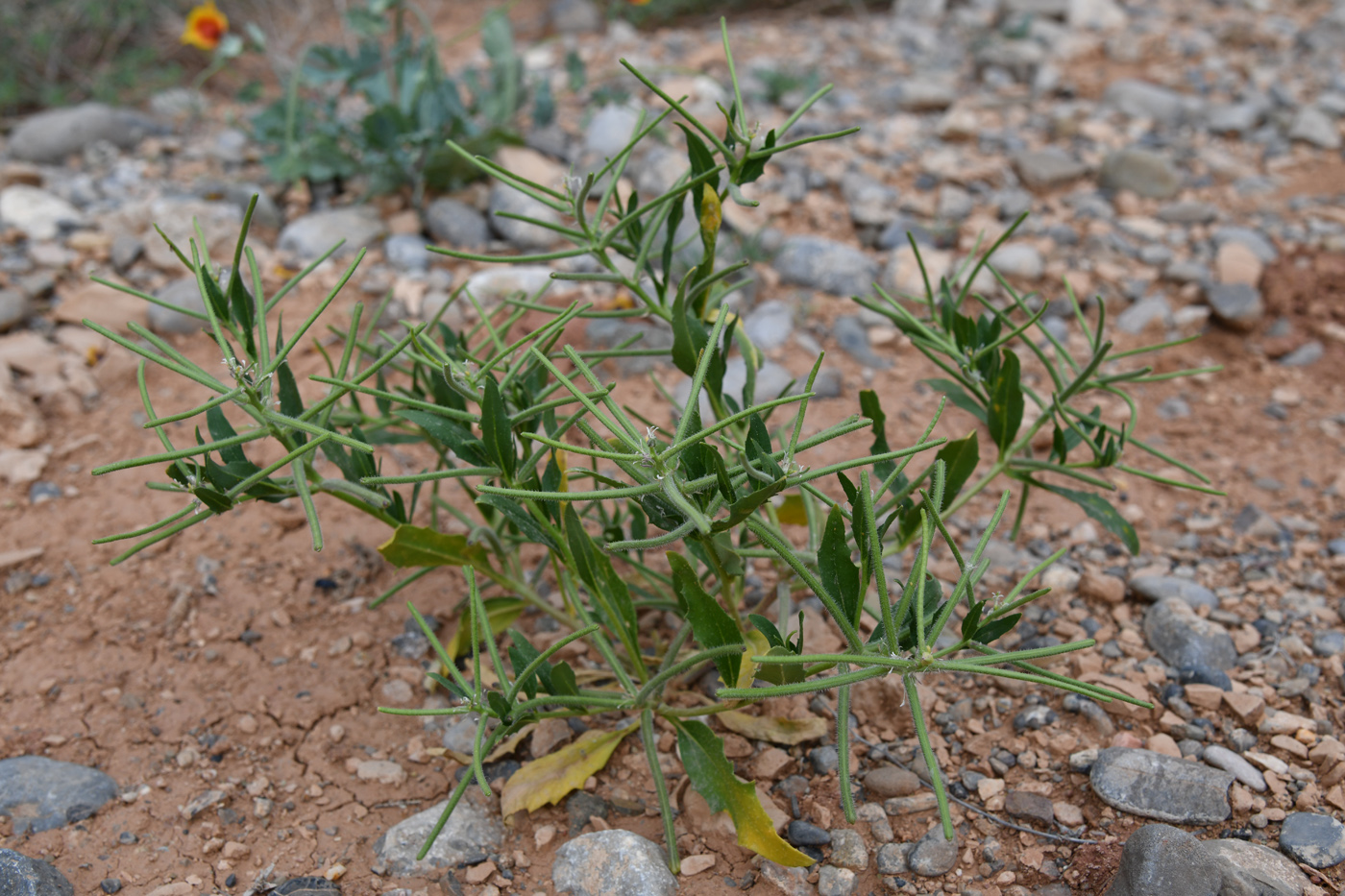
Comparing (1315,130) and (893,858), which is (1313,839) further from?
(1315,130)

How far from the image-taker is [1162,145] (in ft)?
11.6

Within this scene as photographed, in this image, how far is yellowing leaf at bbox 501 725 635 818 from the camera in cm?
146

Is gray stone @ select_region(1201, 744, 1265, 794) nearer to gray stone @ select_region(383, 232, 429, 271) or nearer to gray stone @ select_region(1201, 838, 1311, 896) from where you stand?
gray stone @ select_region(1201, 838, 1311, 896)

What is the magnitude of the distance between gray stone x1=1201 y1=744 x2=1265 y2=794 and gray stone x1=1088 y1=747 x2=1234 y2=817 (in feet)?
0.09

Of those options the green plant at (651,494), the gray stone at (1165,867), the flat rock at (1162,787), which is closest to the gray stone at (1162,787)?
the flat rock at (1162,787)

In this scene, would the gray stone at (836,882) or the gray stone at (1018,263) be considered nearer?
the gray stone at (836,882)

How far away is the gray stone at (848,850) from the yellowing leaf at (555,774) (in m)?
0.36

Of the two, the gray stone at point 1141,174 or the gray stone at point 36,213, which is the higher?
the gray stone at point 36,213

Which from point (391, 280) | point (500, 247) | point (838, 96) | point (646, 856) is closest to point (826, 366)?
point (500, 247)

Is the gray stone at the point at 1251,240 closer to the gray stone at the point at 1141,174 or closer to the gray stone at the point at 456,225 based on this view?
the gray stone at the point at 1141,174

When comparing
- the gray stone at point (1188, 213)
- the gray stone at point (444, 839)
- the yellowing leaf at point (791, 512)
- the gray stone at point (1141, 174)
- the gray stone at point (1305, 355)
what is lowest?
the gray stone at point (444, 839)

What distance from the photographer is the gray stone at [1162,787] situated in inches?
54.7

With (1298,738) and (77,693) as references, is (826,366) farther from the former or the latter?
(77,693)

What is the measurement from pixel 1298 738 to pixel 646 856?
1.05 meters
